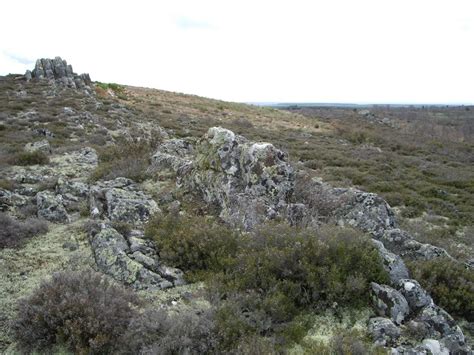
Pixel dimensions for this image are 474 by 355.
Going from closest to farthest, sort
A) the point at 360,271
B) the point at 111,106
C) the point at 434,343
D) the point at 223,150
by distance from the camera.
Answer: the point at 434,343, the point at 360,271, the point at 223,150, the point at 111,106

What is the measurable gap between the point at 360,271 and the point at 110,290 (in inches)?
134

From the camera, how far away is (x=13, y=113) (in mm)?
21438

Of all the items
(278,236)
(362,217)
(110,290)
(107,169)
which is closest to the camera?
(110,290)

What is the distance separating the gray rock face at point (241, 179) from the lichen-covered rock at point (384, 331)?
297 centimetres

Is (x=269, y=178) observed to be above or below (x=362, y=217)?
above

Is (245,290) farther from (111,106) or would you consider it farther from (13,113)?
(111,106)

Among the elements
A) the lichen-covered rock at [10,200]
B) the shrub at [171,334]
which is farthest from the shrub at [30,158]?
the shrub at [171,334]

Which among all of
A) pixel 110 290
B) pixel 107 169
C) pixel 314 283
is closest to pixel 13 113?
pixel 107 169

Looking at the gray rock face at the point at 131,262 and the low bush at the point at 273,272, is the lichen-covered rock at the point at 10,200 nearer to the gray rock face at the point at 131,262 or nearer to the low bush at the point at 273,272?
the gray rock face at the point at 131,262

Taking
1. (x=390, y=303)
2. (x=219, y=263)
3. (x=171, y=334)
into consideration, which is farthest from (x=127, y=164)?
(x=390, y=303)

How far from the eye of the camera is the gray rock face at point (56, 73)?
36656 mm

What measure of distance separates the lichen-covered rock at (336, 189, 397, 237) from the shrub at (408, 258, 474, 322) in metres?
1.74

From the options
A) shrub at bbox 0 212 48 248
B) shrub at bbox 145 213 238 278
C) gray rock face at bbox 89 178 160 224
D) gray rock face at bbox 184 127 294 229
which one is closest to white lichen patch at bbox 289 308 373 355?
shrub at bbox 145 213 238 278

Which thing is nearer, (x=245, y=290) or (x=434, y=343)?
(x=434, y=343)
